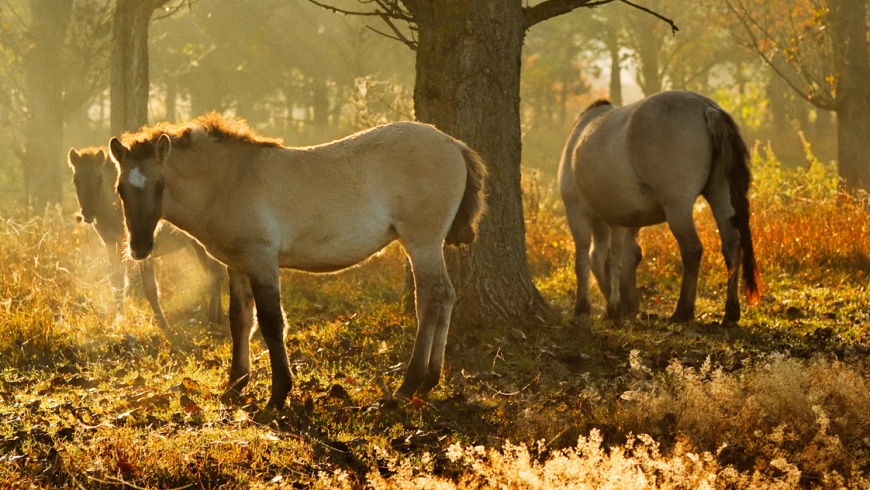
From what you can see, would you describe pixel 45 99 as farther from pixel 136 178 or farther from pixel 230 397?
pixel 230 397

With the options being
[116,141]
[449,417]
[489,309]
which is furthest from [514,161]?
[116,141]

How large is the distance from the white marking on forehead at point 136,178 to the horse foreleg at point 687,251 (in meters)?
5.06

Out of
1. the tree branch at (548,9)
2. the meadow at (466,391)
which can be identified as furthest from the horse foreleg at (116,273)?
the tree branch at (548,9)

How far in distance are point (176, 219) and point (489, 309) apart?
3.26 metres

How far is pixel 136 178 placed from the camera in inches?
238

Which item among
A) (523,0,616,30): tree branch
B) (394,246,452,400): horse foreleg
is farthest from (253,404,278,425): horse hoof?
(523,0,616,30): tree branch

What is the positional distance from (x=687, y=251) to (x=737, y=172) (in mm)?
932

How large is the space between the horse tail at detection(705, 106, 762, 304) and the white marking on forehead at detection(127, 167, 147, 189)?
17.4 feet

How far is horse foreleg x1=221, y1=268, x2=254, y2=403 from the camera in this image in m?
6.66

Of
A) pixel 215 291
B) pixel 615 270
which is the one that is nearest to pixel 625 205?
pixel 615 270

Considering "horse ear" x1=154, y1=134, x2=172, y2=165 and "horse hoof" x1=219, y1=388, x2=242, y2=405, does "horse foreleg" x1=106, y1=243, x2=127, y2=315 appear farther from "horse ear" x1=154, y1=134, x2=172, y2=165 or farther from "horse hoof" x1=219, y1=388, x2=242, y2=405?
"horse ear" x1=154, y1=134, x2=172, y2=165

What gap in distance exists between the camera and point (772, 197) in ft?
54.2

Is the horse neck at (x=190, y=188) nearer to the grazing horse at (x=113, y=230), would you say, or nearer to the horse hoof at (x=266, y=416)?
the horse hoof at (x=266, y=416)

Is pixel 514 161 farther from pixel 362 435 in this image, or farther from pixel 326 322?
pixel 362 435
